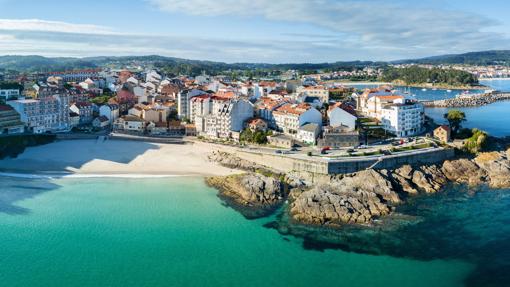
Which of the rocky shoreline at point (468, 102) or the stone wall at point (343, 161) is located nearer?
the stone wall at point (343, 161)

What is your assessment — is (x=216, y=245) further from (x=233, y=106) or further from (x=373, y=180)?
(x=233, y=106)

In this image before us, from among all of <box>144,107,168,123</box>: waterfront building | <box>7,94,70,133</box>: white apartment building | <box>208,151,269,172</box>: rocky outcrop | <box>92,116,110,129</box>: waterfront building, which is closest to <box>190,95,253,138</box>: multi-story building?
<box>208,151,269,172</box>: rocky outcrop

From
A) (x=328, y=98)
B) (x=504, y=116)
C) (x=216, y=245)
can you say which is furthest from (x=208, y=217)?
(x=504, y=116)

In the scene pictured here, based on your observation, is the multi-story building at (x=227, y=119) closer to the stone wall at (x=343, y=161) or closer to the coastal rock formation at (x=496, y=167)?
the stone wall at (x=343, y=161)

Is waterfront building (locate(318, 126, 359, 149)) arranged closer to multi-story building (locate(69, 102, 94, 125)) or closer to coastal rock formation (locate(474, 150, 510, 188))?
coastal rock formation (locate(474, 150, 510, 188))

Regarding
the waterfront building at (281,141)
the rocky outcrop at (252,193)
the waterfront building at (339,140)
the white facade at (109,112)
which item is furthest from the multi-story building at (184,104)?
the rocky outcrop at (252,193)
